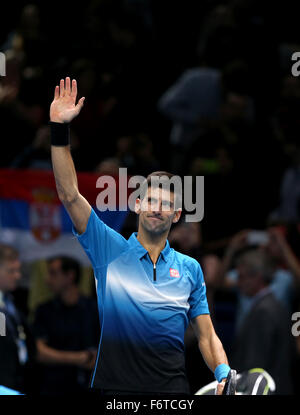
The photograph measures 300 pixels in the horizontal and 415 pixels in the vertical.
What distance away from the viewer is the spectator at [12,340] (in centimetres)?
716

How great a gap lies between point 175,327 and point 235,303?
4.10 metres

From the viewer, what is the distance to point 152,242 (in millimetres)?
4613

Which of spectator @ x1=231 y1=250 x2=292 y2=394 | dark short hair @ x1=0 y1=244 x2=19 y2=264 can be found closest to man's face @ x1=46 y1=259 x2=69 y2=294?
dark short hair @ x1=0 y1=244 x2=19 y2=264

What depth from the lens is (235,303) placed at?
339 inches

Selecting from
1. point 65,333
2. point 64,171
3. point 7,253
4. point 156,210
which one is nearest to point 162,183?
point 156,210

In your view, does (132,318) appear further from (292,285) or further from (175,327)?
(292,285)

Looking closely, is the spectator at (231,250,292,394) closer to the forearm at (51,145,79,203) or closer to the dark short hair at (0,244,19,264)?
the dark short hair at (0,244,19,264)

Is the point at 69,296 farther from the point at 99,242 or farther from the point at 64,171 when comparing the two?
the point at 64,171

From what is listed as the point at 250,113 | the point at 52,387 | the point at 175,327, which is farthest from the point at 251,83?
the point at 175,327

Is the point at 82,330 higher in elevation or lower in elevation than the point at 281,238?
lower

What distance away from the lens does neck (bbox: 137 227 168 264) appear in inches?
181

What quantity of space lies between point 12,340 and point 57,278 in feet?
3.25

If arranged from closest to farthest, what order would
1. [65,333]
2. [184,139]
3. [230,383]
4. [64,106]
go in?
[230,383]
[64,106]
[65,333]
[184,139]

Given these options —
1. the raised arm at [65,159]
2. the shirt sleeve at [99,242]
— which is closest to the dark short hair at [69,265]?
the shirt sleeve at [99,242]
